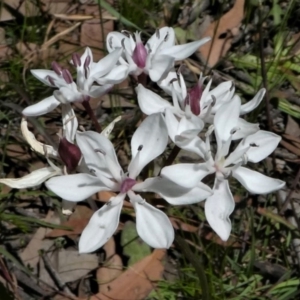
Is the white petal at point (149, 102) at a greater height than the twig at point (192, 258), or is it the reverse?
the white petal at point (149, 102)

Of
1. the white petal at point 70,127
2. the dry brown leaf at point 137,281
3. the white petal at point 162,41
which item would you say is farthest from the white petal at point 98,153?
the dry brown leaf at point 137,281

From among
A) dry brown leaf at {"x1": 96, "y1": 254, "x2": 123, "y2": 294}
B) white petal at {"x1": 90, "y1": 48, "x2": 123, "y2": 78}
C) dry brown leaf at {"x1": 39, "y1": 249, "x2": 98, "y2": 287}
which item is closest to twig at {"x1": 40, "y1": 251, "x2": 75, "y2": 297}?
dry brown leaf at {"x1": 39, "y1": 249, "x2": 98, "y2": 287}

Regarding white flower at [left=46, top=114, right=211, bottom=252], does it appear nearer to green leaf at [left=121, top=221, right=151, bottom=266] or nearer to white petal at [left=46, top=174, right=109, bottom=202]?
white petal at [left=46, top=174, right=109, bottom=202]

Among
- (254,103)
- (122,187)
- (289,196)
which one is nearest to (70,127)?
(122,187)

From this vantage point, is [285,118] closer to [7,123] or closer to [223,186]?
[7,123]

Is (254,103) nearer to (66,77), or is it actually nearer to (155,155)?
(155,155)

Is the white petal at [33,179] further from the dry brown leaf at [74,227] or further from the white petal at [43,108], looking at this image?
the dry brown leaf at [74,227]
